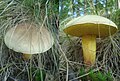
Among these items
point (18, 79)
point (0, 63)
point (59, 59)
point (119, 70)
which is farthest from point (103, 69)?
point (0, 63)

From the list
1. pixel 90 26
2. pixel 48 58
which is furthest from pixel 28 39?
pixel 90 26

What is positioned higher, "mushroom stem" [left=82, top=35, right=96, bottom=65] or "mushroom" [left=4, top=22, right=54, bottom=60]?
"mushroom" [left=4, top=22, right=54, bottom=60]

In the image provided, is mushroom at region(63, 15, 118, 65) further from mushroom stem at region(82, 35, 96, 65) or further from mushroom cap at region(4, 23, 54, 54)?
mushroom cap at region(4, 23, 54, 54)

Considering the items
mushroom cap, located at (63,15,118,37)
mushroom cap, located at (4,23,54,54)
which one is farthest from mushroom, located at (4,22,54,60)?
mushroom cap, located at (63,15,118,37)

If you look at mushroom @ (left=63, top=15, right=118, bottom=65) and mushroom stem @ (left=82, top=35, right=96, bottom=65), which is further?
mushroom stem @ (left=82, top=35, right=96, bottom=65)

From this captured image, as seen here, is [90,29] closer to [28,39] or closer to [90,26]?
[90,26]

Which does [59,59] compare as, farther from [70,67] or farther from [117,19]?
[117,19]

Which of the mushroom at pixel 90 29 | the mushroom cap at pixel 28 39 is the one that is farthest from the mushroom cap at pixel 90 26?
the mushroom cap at pixel 28 39

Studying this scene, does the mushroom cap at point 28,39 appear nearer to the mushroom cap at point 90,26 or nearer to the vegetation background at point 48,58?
the vegetation background at point 48,58
